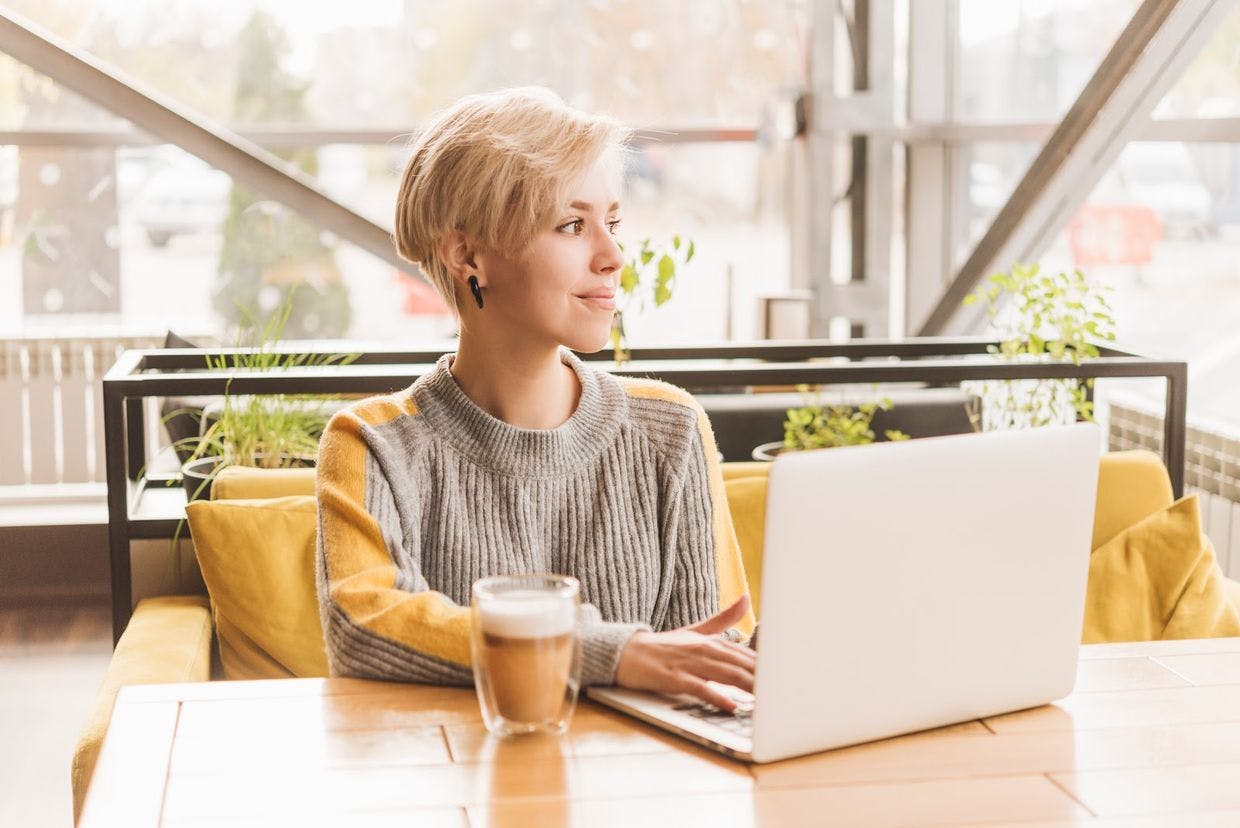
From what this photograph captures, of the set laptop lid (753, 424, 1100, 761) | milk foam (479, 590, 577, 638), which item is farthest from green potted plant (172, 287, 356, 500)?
laptop lid (753, 424, 1100, 761)

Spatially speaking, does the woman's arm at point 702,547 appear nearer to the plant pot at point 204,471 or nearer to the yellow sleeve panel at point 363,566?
the yellow sleeve panel at point 363,566

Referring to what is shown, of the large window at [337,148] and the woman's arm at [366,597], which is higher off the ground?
the large window at [337,148]

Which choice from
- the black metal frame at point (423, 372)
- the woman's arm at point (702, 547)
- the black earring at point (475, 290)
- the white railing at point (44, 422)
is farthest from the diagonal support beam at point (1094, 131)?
the white railing at point (44, 422)

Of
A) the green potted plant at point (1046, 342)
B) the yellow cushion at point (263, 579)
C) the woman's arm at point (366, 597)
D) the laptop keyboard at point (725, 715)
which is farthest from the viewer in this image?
the green potted plant at point (1046, 342)

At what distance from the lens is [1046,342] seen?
274cm

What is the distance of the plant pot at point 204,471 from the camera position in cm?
239

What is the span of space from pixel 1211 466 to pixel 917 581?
8.66 feet

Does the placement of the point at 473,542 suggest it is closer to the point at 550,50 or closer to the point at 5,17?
the point at 5,17

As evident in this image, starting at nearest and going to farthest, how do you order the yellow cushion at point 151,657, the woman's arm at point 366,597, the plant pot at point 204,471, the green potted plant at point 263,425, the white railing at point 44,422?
the woman's arm at point 366,597
the yellow cushion at point 151,657
the plant pot at point 204,471
the green potted plant at point 263,425
the white railing at point 44,422

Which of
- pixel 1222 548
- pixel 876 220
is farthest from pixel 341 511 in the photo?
pixel 876 220

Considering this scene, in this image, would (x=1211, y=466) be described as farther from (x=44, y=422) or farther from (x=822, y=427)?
(x=44, y=422)

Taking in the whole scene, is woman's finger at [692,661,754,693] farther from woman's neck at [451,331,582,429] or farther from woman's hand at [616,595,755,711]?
woman's neck at [451,331,582,429]

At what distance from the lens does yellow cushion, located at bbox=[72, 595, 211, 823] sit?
5.82 ft

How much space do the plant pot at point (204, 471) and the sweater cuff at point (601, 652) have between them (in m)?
1.20
